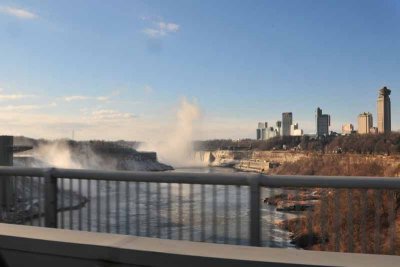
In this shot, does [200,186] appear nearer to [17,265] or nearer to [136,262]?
[136,262]

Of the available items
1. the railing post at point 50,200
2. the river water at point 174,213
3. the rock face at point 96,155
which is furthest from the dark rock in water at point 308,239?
the rock face at point 96,155

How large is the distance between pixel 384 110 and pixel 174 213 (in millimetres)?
165773

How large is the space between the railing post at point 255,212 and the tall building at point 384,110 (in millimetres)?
160830

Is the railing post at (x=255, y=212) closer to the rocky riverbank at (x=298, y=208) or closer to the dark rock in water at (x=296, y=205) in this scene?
the rocky riverbank at (x=298, y=208)

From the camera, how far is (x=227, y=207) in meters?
4.98

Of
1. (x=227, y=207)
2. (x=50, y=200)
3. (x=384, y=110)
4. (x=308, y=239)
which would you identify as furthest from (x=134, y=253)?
(x=384, y=110)

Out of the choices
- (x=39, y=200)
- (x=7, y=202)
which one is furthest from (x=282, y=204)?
(x=7, y=202)

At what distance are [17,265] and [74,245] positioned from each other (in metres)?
0.66

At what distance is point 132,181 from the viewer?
18.1 feet

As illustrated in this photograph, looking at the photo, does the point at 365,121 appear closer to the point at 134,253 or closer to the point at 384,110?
the point at 384,110

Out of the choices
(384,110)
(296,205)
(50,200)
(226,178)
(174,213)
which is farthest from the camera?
(384,110)

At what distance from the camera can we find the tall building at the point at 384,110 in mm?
158000

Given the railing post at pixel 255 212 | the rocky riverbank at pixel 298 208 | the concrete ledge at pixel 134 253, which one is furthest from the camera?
the railing post at pixel 255 212

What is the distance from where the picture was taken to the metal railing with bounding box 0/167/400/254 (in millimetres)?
4555
